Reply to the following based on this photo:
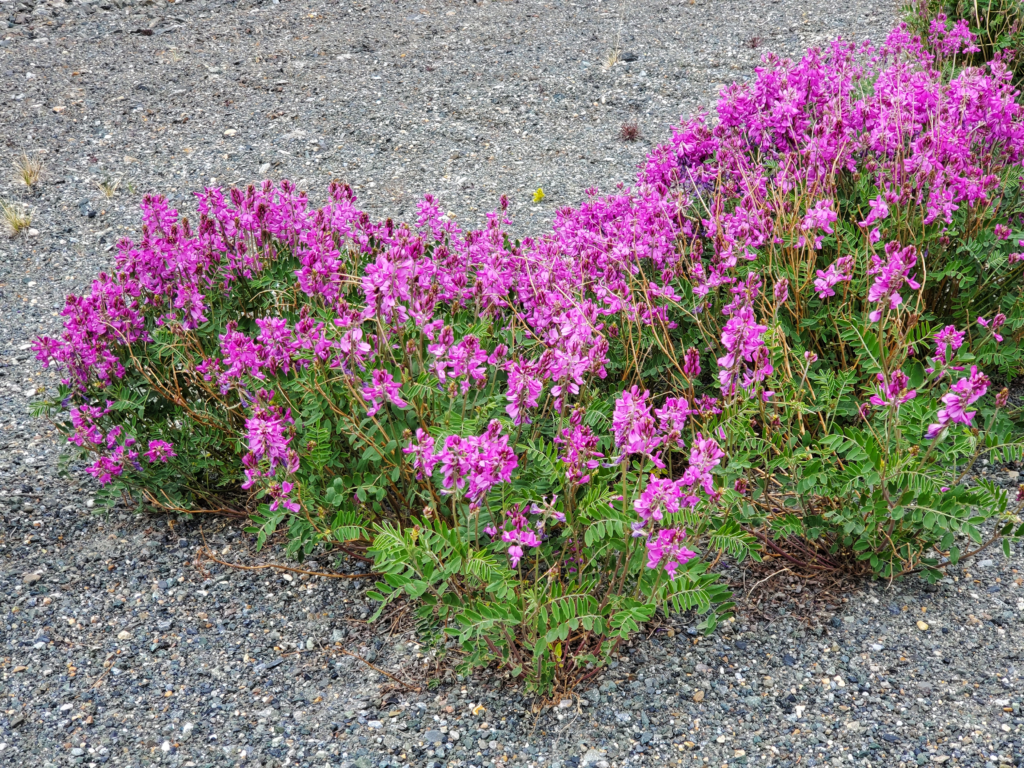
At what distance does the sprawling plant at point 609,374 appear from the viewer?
95.7 inches

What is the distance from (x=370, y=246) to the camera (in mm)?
3705

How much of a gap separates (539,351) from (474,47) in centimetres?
633

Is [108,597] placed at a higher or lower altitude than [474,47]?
lower

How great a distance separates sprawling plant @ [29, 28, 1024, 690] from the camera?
7.97 feet

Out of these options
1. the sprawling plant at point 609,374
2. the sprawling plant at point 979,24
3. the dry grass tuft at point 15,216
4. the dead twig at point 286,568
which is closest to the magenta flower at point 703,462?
the sprawling plant at point 609,374

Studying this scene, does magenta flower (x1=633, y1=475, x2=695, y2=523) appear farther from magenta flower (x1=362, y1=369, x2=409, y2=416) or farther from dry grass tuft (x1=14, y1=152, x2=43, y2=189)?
dry grass tuft (x1=14, y1=152, x2=43, y2=189)

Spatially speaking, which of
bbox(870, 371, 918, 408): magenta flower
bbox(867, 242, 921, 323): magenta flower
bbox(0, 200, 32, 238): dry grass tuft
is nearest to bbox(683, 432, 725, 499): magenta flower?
bbox(870, 371, 918, 408): magenta flower

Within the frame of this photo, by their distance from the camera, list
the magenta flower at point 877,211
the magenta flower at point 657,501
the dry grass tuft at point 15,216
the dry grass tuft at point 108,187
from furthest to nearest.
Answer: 1. the dry grass tuft at point 108,187
2. the dry grass tuft at point 15,216
3. the magenta flower at point 877,211
4. the magenta flower at point 657,501

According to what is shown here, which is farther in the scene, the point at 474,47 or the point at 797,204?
the point at 474,47

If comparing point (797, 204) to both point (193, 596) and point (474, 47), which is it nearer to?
point (193, 596)

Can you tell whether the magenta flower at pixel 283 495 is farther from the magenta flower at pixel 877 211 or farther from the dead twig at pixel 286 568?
the magenta flower at pixel 877 211

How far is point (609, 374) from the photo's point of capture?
347 cm

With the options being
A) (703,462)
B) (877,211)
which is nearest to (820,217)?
(877,211)

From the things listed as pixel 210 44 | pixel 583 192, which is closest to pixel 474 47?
pixel 210 44
